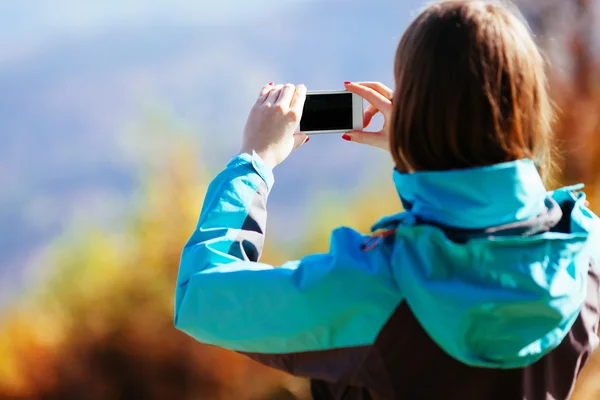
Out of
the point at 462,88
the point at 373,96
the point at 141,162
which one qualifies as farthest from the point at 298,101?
the point at 141,162

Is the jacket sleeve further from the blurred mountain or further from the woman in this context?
the blurred mountain

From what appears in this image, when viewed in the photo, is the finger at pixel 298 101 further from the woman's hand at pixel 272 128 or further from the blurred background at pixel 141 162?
the blurred background at pixel 141 162

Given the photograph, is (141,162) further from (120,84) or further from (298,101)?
(298,101)

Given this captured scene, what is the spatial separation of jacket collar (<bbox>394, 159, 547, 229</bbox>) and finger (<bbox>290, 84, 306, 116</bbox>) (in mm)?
225

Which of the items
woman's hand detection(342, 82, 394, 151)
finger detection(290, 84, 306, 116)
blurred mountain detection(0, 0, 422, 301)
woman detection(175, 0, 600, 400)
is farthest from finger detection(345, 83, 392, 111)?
blurred mountain detection(0, 0, 422, 301)

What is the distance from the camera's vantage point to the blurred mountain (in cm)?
162

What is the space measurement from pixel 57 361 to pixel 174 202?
471 millimetres

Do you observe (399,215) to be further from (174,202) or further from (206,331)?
(174,202)

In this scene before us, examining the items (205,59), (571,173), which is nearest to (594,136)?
Result: (571,173)

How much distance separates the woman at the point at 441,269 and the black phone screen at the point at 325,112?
313 mm

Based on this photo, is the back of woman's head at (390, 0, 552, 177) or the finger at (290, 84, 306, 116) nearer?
the back of woman's head at (390, 0, 552, 177)

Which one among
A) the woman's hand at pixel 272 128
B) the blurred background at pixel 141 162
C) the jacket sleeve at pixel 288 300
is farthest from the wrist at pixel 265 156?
the blurred background at pixel 141 162

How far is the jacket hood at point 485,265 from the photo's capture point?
2.01ft

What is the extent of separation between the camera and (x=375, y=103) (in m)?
0.91
